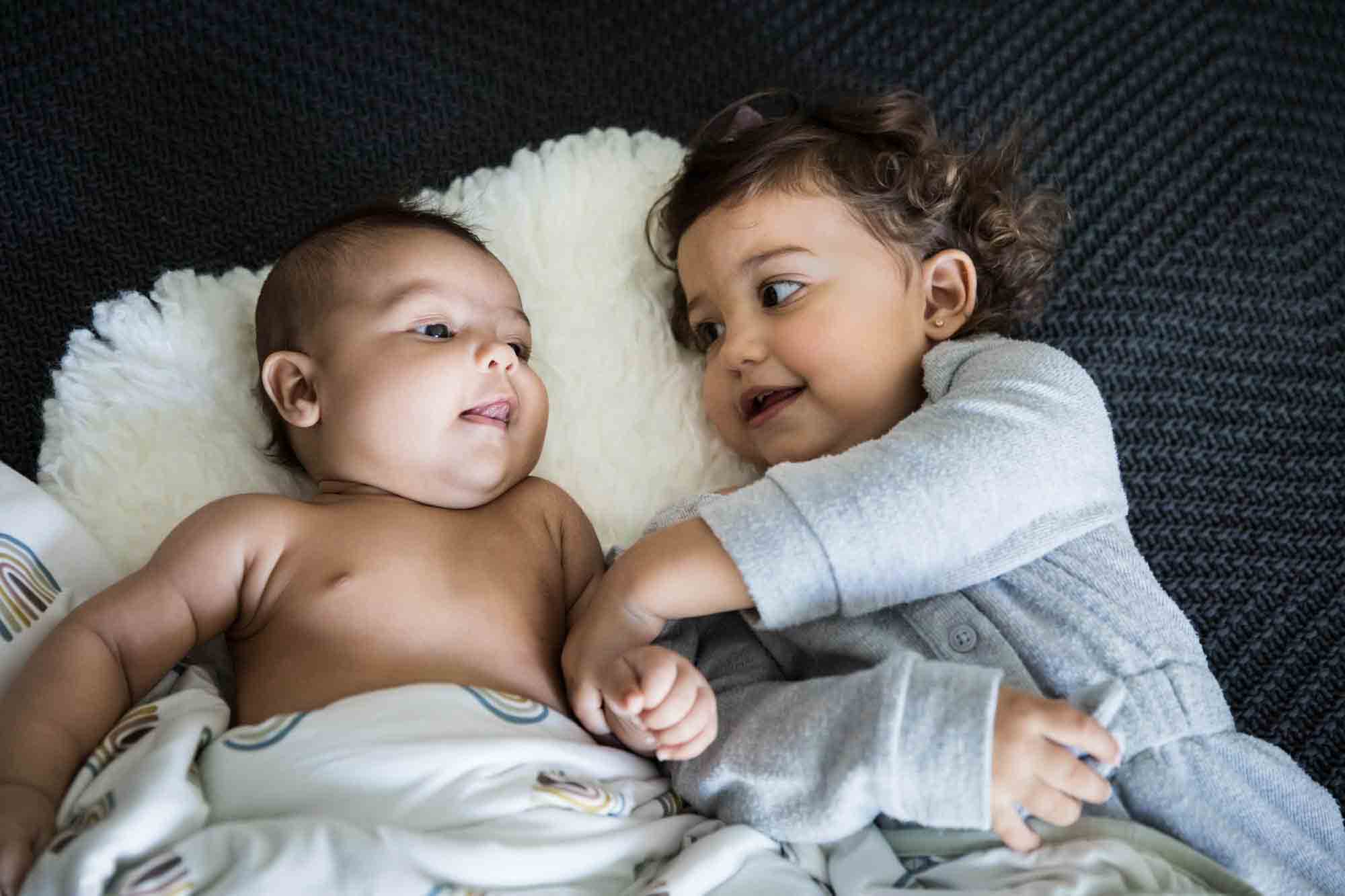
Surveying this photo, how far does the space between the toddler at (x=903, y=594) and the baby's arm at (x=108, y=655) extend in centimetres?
35

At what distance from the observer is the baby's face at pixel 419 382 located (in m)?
1.17

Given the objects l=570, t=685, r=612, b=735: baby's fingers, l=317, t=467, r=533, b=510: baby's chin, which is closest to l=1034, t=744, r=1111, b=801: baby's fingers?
l=570, t=685, r=612, b=735: baby's fingers

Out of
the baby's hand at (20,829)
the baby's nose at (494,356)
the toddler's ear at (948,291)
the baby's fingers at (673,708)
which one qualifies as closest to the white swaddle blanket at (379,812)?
the baby's hand at (20,829)

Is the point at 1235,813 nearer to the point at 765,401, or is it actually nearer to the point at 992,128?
the point at 765,401

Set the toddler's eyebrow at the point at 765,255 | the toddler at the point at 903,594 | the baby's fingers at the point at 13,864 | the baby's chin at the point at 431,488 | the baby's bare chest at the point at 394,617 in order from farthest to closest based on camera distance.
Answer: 1. the toddler's eyebrow at the point at 765,255
2. the baby's chin at the point at 431,488
3. the baby's bare chest at the point at 394,617
4. the toddler at the point at 903,594
5. the baby's fingers at the point at 13,864

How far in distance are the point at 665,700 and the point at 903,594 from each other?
26cm

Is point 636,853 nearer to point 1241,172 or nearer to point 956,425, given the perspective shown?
point 956,425

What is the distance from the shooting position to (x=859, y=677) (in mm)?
1010

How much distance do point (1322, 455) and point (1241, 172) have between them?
15.9 inches

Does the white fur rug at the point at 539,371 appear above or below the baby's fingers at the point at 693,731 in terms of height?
above

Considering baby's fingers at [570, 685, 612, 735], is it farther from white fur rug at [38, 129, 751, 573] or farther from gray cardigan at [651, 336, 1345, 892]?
white fur rug at [38, 129, 751, 573]

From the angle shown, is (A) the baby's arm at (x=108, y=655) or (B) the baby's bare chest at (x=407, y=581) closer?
(A) the baby's arm at (x=108, y=655)

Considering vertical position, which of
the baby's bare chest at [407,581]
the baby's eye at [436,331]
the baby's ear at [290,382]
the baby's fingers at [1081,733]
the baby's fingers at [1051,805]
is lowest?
the baby's fingers at [1051,805]

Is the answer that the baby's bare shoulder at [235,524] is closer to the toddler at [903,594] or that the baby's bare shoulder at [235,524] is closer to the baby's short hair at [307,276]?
the baby's short hair at [307,276]
